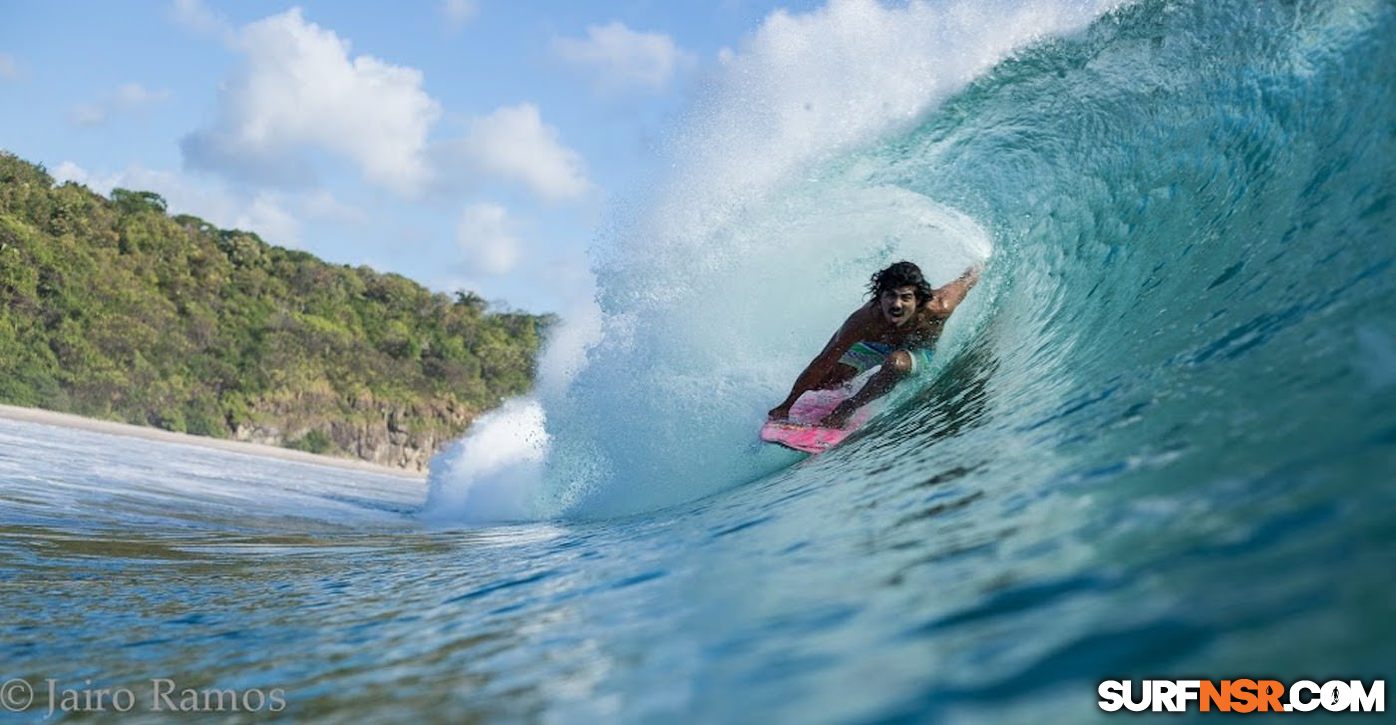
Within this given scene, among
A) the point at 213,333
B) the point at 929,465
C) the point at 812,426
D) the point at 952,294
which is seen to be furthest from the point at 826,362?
the point at 213,333

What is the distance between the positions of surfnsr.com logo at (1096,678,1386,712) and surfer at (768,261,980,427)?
5.36 metres

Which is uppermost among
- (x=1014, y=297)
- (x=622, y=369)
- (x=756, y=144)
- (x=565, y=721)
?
(x=756, y=144)

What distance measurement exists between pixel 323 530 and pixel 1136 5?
6.71 metres

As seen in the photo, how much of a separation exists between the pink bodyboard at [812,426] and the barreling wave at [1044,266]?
0.15m

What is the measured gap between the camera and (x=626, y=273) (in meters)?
9.44

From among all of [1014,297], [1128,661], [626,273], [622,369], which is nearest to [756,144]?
[626,273]

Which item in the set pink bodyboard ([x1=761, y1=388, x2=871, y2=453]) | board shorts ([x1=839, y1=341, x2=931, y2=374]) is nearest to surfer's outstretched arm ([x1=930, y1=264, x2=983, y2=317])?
board shorts ([x1=839, y1=341, x2=931, y2=374])

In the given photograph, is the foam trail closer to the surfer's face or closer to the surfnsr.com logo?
the surfer's face

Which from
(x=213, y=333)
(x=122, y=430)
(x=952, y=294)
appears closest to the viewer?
(x=952, y=294)

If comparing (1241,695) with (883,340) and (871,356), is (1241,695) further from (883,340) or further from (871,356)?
(871,356)

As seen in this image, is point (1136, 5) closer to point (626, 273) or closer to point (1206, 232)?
point (1206, 232)

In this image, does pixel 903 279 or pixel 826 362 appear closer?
pixel 903 279

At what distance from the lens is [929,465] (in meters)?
4.03

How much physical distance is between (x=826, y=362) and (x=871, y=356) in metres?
0.32
